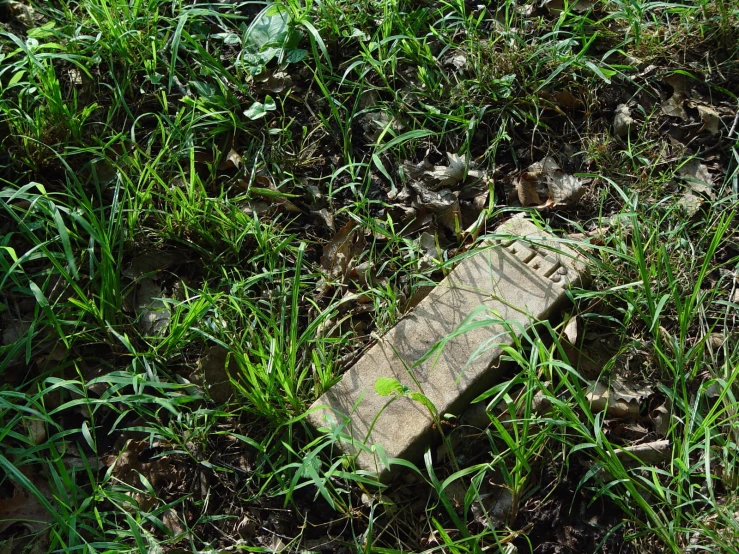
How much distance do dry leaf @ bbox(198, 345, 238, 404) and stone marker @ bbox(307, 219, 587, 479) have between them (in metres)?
0.30

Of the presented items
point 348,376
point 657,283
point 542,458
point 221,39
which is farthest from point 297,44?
point 542,458

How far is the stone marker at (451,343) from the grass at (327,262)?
59 mm

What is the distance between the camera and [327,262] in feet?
8.29

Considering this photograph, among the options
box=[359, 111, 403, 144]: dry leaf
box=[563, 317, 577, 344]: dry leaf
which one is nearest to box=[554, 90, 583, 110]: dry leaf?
box=[359, 111, 403, 144]: dry leaf

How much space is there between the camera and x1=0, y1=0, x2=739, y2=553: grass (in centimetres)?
207

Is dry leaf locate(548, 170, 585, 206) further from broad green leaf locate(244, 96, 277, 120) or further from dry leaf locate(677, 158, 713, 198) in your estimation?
broad green leaf locate(244, 96, 277, 120)

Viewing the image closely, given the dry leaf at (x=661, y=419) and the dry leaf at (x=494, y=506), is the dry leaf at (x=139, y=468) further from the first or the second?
the dry leaf at (x=661, y=419)

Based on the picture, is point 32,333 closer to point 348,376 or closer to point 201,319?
point 201,319

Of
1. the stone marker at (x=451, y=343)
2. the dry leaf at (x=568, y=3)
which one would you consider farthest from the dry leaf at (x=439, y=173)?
the dry leaf at (x=568, y=3)

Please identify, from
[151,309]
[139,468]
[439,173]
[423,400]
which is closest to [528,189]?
[439,173]

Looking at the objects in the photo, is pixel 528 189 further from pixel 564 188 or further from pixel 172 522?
pixel 172 522

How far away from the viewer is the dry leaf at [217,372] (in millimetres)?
2293

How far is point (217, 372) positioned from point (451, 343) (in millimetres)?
721

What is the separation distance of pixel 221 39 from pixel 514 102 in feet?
3.89
